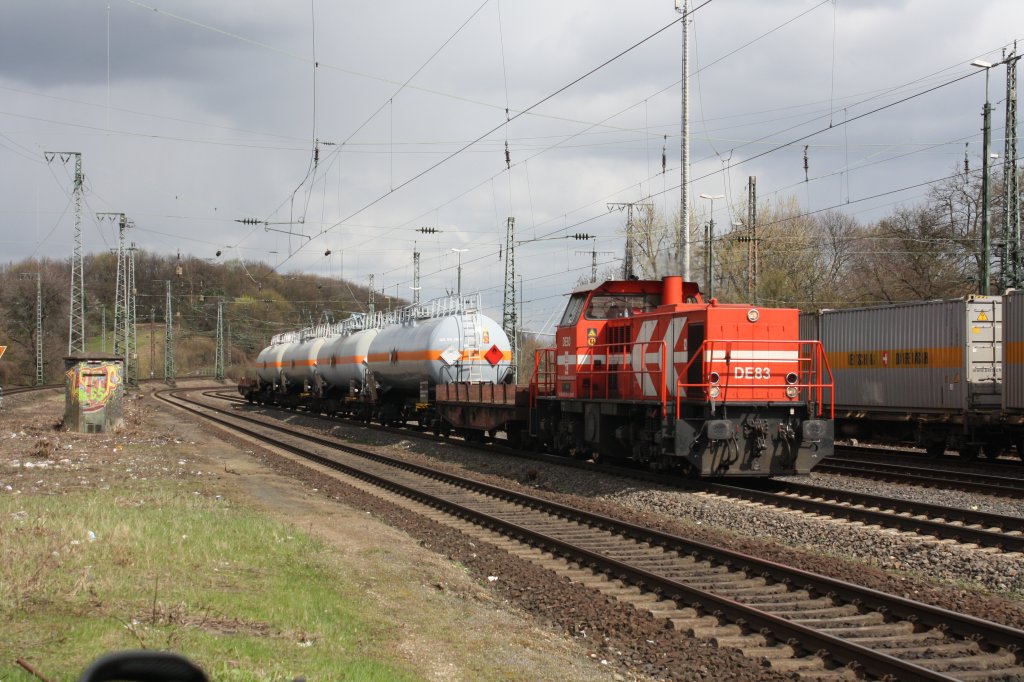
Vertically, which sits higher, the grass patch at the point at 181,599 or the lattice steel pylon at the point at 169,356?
the lattice steel pylon at the point at 169,356

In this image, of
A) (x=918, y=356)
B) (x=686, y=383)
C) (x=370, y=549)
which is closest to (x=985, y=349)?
(x=918, y=356)

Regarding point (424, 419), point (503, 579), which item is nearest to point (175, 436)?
point (424, 419)

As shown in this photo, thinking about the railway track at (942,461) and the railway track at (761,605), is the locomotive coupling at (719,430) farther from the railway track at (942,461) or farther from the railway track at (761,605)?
the railway track at (942,461)

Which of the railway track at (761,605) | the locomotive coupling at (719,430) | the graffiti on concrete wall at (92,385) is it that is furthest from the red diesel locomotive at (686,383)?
the graffiti on concrete wall at (92,385)

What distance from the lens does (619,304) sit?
62.4 feet

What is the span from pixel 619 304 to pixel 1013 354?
30.8 ft

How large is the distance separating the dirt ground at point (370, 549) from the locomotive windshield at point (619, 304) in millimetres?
6937

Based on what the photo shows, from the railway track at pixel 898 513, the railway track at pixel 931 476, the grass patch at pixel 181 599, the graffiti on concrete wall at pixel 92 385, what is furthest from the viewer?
the graffiti on concrete wall at pixel 92 385

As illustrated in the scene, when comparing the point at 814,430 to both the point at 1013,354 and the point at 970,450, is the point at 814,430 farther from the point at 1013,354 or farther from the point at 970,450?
the point at 970,450

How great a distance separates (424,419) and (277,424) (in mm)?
9211

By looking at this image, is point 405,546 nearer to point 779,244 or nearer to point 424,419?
point 424,419

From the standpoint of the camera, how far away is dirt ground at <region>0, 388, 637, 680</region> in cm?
680

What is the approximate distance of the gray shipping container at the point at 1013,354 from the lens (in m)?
20.0

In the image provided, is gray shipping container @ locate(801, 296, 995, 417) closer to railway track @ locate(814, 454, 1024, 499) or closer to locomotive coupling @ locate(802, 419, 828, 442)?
railway track @ locate(814, 454, 1024, 499)
